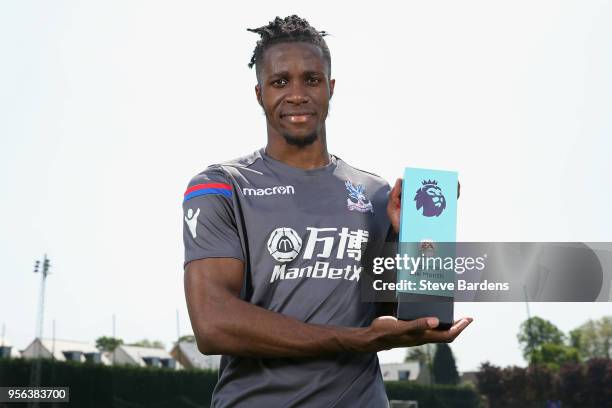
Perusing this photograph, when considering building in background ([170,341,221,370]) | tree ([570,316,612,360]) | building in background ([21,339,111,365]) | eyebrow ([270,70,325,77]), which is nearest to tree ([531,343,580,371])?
tree ([570,316,612,360])

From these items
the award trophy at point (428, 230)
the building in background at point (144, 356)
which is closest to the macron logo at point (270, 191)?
the award trophy at point (428, 230)

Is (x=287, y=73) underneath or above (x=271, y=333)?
above

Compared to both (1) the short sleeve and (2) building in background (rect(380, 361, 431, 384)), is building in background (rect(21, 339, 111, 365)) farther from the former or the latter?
(1) the short sleeve

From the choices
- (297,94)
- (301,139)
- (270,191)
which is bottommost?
(270,191)

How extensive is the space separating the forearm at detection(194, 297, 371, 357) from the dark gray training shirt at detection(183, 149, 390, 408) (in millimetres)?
162

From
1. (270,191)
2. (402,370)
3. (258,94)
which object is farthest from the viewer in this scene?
(402,370)

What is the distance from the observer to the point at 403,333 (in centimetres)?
210

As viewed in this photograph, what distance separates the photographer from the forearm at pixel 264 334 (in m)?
2.18

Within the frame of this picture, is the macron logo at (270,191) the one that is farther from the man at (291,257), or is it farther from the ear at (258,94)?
the ear at (258,94)

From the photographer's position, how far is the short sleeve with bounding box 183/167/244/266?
2367mm

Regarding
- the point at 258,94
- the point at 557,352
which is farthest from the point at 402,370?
the point at 258,94

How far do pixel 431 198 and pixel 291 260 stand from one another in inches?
18.3

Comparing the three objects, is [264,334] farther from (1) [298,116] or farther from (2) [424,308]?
(1) [298,116]

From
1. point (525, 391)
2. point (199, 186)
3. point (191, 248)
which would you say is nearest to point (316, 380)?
point (191, 248)
